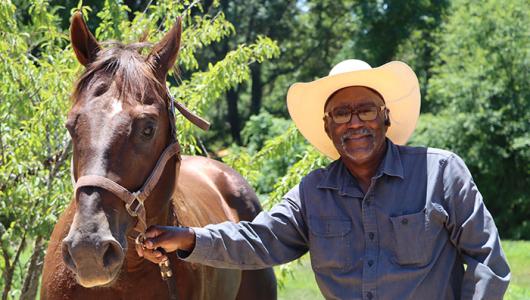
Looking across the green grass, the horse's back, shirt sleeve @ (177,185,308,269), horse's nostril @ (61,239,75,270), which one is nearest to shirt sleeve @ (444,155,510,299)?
shirt sleeve @ (177,185,308,269)

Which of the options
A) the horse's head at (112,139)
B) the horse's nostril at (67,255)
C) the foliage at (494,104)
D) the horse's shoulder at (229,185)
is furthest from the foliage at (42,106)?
the foliage at (494,104)

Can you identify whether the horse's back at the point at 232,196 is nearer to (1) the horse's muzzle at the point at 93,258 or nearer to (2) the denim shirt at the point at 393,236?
(2) the denim shirt at the point at 393,236

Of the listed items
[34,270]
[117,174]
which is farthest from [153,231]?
[34,270]

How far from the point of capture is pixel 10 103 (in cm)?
512

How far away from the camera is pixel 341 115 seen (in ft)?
11.1

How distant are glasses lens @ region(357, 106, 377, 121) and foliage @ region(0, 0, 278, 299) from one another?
1876mm

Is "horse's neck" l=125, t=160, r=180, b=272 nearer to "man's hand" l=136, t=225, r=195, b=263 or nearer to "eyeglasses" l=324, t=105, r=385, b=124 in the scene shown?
"man's hand" l=136, t=225, r=195, b=263

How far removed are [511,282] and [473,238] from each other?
331 inches

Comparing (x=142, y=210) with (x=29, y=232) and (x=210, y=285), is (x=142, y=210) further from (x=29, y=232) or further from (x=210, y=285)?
(x=29, y=232)

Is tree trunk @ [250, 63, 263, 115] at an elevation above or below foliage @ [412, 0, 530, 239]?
below

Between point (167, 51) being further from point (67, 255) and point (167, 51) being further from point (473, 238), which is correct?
point (473, 238)

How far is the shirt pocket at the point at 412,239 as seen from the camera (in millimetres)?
3139

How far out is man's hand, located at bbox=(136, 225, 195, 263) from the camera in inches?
121

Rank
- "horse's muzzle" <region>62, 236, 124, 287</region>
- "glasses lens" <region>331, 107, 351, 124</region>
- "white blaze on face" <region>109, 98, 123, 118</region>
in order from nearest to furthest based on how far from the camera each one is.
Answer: "horse's muzzle" <region>62, 236, 124, 287</region>
"white blaze on face" <region>109, 98, 123, 118</region>
"glasses lens" <region>331, 107, 351, 124</region>
